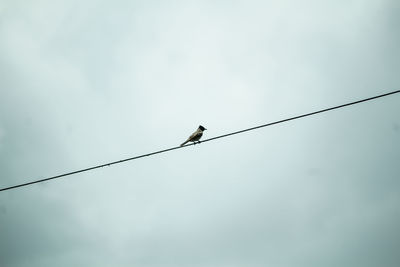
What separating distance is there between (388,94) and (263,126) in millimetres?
2902

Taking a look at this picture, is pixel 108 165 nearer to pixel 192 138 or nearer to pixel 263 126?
pixel 263 126

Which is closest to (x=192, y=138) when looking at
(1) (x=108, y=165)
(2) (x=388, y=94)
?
(1) (x=108, y=165)

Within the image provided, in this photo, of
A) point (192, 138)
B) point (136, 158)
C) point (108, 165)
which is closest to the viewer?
point (136, 158)

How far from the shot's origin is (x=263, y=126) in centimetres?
850

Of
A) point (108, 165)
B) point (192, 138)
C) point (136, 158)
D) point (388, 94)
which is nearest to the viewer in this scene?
point (388, 94)

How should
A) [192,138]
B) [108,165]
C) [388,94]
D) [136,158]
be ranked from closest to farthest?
[388,94], [136,158], [108,165], [192,138]

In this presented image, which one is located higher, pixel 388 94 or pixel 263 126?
pixel 388 94

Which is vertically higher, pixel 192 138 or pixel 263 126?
pixel 192 138

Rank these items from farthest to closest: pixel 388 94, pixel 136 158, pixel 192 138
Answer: pixel 192 138
pixel 136 158
pixel 388 94

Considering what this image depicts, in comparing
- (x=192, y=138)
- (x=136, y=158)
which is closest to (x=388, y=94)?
(x=136, y=158)

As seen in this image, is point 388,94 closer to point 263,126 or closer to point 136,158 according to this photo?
point 263,126

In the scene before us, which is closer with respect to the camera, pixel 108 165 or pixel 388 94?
pixel 388 94

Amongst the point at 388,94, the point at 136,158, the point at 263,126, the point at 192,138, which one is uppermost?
the point at 192,138

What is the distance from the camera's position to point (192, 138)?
17688 millimetres
